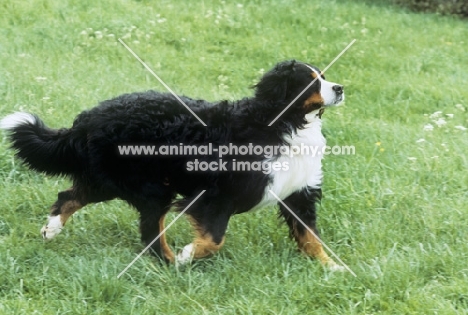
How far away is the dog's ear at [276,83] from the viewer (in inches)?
159

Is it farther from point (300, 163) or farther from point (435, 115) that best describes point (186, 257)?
point (435, 115)

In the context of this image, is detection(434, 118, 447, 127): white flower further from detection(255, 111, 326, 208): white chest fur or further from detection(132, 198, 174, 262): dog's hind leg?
detection(132, 198, 174, 262): dog's hind leg

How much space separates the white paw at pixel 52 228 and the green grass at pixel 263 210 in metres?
0.07

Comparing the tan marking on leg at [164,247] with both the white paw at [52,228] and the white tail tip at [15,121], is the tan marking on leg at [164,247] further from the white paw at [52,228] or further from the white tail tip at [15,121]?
the white tail tip at [15,121]

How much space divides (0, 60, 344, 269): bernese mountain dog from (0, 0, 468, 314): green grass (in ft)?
1.00

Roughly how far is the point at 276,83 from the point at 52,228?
1.62 m

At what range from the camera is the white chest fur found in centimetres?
401

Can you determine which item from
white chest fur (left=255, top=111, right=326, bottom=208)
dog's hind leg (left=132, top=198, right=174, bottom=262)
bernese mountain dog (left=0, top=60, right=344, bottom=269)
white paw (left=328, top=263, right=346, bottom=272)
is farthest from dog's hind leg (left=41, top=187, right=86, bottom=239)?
white paw (left=328, top=263, right=346, bottom=272)

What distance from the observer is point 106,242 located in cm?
434

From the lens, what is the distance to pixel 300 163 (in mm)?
4059

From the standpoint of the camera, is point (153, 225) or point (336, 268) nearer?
point (336, 268)

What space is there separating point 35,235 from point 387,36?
5.82 m

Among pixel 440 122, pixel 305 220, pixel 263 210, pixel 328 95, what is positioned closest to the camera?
pixel 328 95

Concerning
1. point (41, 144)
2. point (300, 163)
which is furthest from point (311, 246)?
point (41, 144)
